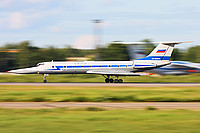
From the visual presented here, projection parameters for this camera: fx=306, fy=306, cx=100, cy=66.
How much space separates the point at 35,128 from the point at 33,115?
→ 3.27 m

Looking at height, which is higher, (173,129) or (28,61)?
(28,61)

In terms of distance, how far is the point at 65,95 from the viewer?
22.7 m

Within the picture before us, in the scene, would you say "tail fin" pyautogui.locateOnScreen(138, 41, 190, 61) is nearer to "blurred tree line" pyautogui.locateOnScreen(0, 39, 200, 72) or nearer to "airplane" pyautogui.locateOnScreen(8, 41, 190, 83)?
"airplane" pyautogui.locateOnScreen(8, 41, 190, 83)

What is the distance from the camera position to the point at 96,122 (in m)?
12.8

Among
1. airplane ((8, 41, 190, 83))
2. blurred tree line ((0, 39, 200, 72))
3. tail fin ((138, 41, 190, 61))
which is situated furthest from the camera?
blurred tree line ((0, 39, 200, 72))

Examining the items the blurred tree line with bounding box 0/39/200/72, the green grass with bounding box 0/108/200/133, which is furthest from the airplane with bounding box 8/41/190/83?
the blurred tree line with bounding box 0/39/200/72

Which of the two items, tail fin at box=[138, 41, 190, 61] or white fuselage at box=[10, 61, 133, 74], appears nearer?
white fuselage at box=[10, 61, 133, 74]

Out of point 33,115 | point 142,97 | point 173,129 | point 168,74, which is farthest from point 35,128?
point 168,74

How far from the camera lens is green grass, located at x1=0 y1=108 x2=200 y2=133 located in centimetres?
1125

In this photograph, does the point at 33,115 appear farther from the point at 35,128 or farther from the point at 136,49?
the point at 136,49

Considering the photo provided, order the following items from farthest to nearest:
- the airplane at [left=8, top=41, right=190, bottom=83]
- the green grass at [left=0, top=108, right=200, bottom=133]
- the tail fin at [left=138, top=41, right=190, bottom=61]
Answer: the tail fin at [left=138, top=41, right=190, bottom=61] < the airplane at [left=8, top=41, right=190, bottom=83] < the green grass at [left=0, top=108, right=200, bottom=133]

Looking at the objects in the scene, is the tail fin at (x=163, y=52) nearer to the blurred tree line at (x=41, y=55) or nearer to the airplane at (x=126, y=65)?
the airplane at (x=126, y=65)

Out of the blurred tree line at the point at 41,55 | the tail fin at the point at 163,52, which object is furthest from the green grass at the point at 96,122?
the blurred tree line at the point at 41,55

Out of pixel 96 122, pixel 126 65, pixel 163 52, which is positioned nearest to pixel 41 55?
pixel 126 65
